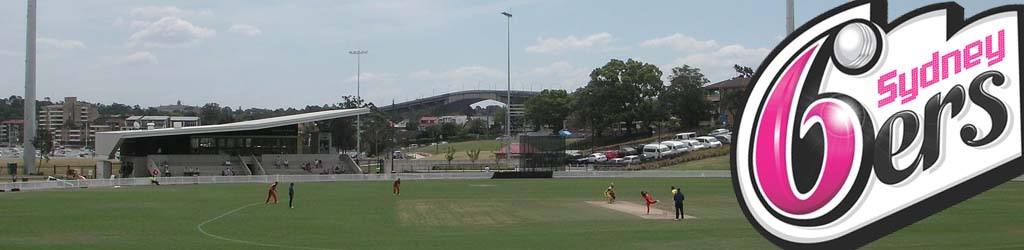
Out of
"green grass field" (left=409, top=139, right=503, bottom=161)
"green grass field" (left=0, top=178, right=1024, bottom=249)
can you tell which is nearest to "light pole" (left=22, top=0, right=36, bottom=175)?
"green grass field" (left=0, top=178, right=1024, bottom=249)

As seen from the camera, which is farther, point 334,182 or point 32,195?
point 334,182

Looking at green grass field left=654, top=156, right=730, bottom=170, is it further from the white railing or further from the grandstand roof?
the grandstand roof

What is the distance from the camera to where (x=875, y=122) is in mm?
14172

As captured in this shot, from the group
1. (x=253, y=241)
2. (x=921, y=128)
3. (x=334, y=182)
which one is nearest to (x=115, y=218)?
(x=253, y=241)

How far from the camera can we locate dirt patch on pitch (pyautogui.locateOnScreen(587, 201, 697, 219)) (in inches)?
1492

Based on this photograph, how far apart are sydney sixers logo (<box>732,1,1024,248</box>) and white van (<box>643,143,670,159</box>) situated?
8714 cm

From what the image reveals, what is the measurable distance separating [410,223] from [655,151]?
70642mm

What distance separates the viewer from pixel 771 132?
15.6 meters

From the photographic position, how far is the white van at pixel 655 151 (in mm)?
102938

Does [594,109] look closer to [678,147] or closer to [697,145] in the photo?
[697,145]

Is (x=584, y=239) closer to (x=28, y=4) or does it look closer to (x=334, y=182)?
(x=334, y=182)

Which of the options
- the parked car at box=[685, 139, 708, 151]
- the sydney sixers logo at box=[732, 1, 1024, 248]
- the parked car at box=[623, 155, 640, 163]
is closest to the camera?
the sydney sixers logo at box=[732, 1, 1024, 248]

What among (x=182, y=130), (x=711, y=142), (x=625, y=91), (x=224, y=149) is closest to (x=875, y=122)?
(x=182, y=130)

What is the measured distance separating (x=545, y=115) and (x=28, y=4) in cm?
10764
